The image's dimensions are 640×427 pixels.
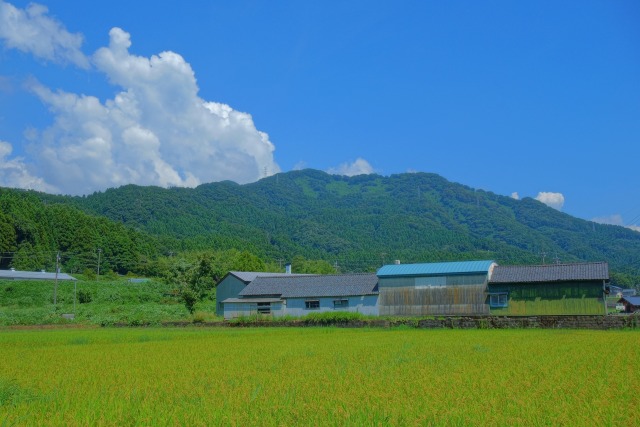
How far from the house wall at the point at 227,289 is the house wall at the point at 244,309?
2.79m

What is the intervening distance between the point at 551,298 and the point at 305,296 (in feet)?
55.1

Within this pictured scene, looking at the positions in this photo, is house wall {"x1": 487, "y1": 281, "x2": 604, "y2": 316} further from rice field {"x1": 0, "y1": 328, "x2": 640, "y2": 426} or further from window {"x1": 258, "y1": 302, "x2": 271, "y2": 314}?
rice field {"x1": 0, "y1": 328, "x2": 640, "y2": 426}

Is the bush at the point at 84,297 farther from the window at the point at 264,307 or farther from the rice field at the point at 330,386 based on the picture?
the rice field at the point at 330,386

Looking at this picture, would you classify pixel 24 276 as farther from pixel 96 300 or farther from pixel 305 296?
pixel 305 296

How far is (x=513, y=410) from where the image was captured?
7484 mm

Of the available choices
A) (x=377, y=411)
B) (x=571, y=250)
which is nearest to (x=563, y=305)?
(x=377, y=411)

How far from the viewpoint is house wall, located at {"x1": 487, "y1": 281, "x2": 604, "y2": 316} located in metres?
33.7

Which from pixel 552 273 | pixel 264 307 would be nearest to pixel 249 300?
pixel 264 307

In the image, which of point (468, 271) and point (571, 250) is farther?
point (571, 250)

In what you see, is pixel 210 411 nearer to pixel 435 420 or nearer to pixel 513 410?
pixel 435 420

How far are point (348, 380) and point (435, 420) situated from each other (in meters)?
3.78

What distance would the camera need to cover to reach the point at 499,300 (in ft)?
121

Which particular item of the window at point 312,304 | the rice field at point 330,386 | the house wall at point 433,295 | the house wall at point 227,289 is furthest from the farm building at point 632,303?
the rice field at point 330,386

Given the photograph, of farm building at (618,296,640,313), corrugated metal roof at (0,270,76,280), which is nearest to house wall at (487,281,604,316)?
farm building at (618,296,640,313)
